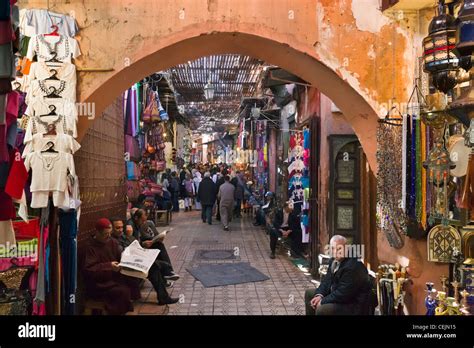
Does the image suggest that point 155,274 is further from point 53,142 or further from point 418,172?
point 418,172

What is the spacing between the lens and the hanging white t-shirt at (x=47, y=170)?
13.1ft

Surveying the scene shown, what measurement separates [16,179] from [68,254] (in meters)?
1.52

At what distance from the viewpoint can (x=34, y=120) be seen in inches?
162

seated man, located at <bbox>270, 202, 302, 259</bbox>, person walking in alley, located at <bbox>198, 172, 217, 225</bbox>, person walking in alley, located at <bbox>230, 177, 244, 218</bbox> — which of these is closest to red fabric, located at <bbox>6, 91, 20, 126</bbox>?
seated man, located at <bbox>270, 202, 302, 259</bbox>

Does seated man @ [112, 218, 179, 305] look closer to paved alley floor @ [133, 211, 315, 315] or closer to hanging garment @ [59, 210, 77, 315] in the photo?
paved alley floor @ [133, 211, 315, 315]

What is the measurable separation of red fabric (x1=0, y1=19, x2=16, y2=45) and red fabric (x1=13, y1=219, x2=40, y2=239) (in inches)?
75.4

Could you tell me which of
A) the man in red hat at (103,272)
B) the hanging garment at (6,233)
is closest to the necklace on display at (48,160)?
the hanging garment at (6,233)

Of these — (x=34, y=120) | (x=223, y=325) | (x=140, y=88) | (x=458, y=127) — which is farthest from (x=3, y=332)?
(x=140, y=88)

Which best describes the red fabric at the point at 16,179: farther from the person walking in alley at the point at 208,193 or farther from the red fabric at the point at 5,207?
the person walking in alley at the point at 208,193

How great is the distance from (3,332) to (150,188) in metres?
8.97

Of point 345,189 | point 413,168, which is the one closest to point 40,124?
point 413,168

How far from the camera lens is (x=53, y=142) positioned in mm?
4121

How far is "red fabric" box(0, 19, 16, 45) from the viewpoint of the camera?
254 cm

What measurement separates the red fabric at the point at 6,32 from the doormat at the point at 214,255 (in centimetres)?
686
